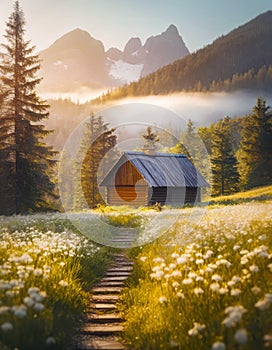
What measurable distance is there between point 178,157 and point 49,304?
3416 cm

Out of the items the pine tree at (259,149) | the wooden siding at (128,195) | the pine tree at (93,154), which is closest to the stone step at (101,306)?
the wooden siding at (128,195)


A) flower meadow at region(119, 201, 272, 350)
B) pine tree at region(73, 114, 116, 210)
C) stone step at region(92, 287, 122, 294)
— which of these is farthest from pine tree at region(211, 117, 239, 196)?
flower meadow at region(119, 201, 272, 350)

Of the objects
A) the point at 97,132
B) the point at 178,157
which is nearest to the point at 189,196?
the point at 178,157

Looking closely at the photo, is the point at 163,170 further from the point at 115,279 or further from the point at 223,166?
the point at 115,279

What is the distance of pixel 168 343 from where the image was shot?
570 centimetres

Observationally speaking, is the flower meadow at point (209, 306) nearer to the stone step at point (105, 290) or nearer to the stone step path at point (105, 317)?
the stone step path at point (105, 317)

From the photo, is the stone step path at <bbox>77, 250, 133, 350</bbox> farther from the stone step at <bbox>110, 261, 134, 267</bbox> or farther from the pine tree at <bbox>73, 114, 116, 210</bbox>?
the pine tree at <bbox>73, 114, 116, 210</bbox>

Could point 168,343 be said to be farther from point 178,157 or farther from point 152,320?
point 178,157

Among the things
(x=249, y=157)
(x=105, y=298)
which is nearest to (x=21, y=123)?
(x=105, y=298)

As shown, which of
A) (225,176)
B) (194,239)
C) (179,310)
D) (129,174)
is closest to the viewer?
(179,310)

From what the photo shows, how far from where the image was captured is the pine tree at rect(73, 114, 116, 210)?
45344 millimetres

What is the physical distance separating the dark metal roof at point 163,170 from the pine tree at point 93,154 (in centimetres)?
709

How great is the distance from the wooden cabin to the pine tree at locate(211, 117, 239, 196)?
16498 mm

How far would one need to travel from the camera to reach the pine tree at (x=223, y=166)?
55.1 m
